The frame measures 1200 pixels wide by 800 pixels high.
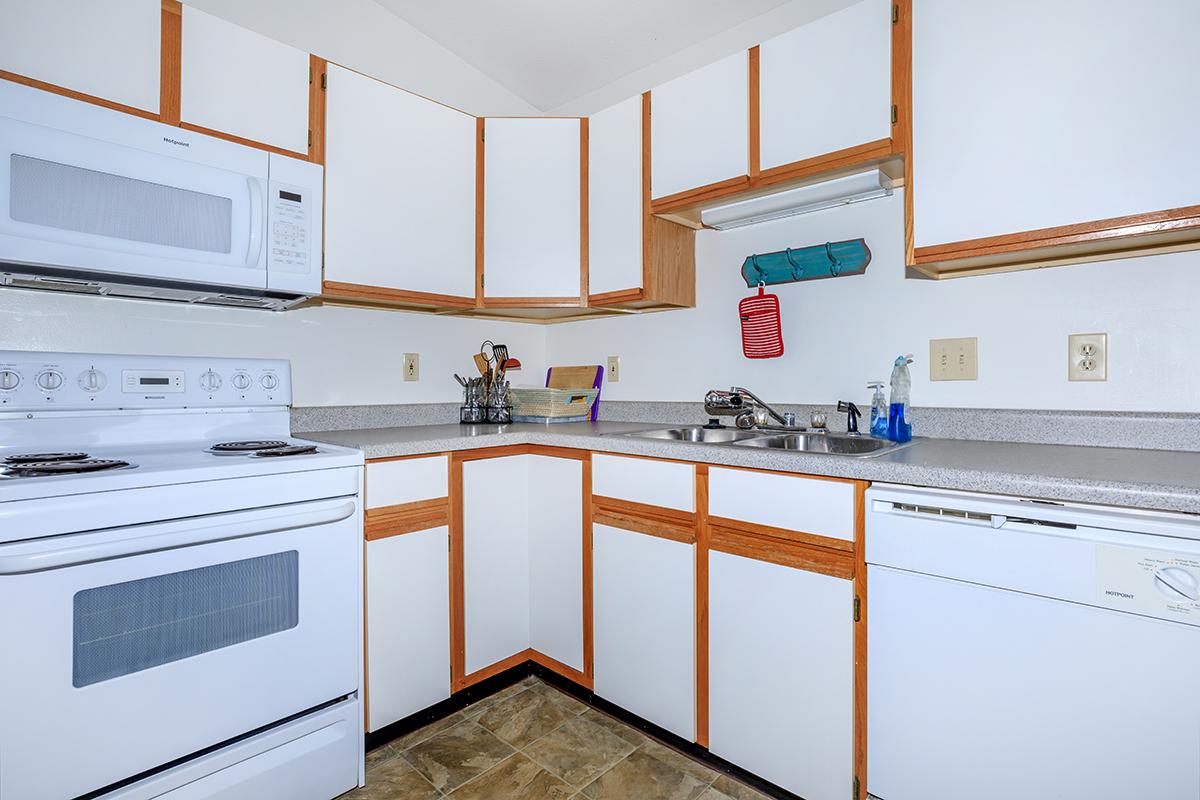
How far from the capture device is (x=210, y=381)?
1.67m

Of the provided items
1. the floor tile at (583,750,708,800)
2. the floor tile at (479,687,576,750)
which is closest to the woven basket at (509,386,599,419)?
the floor tile at (479,687,576,750)

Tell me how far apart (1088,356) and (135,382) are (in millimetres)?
2552

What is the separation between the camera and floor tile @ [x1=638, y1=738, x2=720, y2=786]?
5.01 feet

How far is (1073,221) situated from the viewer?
1254 millimetres

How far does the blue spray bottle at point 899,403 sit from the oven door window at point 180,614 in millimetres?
1639

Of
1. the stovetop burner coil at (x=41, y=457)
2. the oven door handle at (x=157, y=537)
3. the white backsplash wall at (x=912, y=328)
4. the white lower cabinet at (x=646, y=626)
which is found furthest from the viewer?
the white lower cabinet at (x=646, y=626)

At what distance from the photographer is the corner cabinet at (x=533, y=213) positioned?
2.22 m

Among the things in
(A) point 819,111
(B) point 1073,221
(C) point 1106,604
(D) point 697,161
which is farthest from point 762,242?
(C) point 1106,604

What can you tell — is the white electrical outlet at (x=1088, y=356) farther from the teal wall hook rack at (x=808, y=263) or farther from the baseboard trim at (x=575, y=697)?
the baseboard trim at (x=575, y=697)

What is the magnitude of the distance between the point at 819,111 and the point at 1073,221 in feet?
2.29

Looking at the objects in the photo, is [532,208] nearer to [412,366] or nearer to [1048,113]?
[412,366]

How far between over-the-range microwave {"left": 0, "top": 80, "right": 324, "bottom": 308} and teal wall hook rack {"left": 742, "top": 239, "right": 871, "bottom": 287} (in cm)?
145

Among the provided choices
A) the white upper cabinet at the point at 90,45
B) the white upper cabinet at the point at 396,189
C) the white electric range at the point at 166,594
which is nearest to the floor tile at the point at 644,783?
the white electric range at the point at 166,594

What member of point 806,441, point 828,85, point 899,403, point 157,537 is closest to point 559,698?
point 806,441
